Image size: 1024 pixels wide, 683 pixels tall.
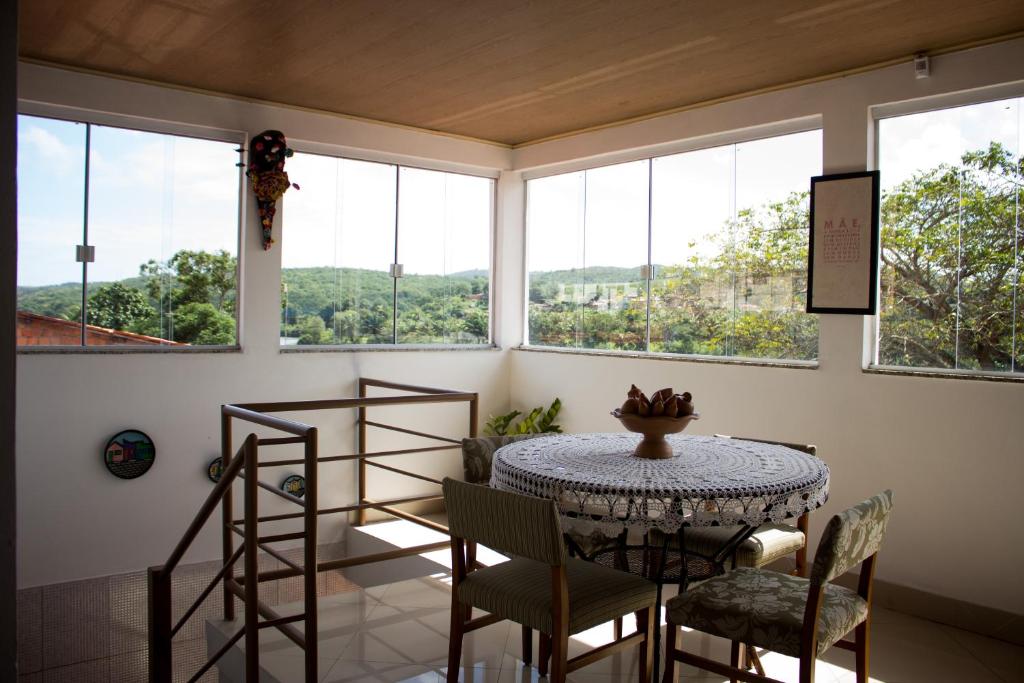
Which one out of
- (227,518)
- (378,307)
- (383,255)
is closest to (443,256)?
(383,255)

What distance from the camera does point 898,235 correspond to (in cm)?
411

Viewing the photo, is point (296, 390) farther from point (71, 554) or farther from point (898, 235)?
point (898, 235)

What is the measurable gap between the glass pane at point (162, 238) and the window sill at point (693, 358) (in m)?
2.22

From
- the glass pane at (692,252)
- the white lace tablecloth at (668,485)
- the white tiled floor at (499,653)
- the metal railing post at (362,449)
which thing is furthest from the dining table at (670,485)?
the metal railing post at (362,449)

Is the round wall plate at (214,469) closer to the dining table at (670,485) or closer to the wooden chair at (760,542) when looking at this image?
the dining table at (670,485)

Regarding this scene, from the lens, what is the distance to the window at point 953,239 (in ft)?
12.3

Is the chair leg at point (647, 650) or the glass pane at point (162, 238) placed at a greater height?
the glass pane at point (162, 238)

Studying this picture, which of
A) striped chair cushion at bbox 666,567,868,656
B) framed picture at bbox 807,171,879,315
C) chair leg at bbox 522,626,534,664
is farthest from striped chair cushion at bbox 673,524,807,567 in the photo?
framed picture at bbox 807,171,879,315

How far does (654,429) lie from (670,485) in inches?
16.1

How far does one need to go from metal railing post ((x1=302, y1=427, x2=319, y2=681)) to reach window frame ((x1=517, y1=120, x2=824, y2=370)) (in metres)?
2.69

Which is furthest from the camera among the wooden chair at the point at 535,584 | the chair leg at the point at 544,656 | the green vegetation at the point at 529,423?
the green vegetation at the point at 529,423

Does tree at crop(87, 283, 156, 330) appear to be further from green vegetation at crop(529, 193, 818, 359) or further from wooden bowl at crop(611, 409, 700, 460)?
wooden bowl at crop(611, 409, 700, 460)

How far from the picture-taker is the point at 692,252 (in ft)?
16.6

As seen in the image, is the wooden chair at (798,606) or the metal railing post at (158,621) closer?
the wooden chair at (798,606)
